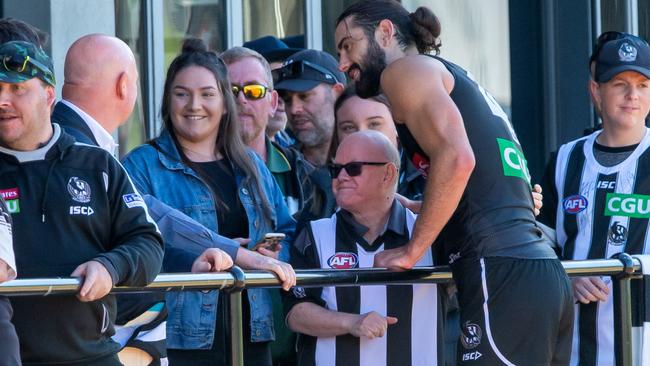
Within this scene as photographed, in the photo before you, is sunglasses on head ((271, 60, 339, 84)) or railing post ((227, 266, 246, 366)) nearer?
railing post ((227, 266, 246, 366))

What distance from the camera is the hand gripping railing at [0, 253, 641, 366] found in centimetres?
360

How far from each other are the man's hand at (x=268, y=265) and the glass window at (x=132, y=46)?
348 cm

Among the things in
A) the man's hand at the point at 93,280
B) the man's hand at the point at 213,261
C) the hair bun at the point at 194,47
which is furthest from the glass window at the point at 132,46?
the man's hand at the point at 93,280

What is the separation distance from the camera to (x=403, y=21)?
4.78m

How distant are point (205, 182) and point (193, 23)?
353 centimetres

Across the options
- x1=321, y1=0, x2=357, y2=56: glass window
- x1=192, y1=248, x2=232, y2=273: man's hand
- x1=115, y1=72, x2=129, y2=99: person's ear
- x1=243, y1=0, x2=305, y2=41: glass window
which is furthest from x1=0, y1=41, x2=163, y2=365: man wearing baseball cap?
x1=321, y1=0, x2=357, y2=56: glass window

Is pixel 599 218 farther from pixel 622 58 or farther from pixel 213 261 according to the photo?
pixel 213 261

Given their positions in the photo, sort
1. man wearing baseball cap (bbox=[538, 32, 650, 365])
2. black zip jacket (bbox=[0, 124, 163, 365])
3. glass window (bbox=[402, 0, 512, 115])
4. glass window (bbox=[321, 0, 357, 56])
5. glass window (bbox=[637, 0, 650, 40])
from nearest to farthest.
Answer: black zip jacket (bbox=[0, 124, 163, 365])
man wearing baseball cap (bbox=[538, 32, 650, 365])
glass window (bbox=[321, 0, 357, 56])
glass window (bbox=[402, 0, 512, 115])
glass window (bbox=[637, 0, 650, 40])

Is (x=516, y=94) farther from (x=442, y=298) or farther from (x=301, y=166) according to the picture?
(x=442, y=298)

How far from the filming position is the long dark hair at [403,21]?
4.74 metres

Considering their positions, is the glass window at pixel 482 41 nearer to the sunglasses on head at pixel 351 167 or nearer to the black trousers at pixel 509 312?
the sunglasses on head at pixel 351 167

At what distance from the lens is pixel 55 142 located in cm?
403

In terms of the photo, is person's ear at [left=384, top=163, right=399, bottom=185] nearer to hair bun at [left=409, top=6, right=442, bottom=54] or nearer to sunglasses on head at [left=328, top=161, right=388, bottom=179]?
sunglasses on head at [left=328, top=161, right=388, bottom=179]

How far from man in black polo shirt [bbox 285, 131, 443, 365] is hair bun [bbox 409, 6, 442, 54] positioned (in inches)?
17.6
